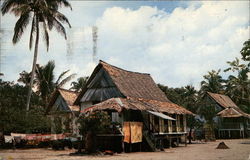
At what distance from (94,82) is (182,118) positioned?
9408 mm

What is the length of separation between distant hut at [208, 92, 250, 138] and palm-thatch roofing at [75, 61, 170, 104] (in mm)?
16521

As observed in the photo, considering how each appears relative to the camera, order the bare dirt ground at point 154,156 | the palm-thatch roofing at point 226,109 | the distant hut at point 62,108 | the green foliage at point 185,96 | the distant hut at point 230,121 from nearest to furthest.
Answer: the bare dirt ground at point 154,156, the distant hut at point 62,108, the palm-thatch roofing at point 226,109, the distant hut at point 230,121, the green foliage at point 185,96

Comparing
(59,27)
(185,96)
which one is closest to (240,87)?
(185,96)

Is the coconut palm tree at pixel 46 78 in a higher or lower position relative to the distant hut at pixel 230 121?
higher

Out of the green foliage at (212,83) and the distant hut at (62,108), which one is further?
the green foliage at (212,83)

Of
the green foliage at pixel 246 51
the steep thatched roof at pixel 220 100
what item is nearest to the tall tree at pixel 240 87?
the steep thatched roof at pixel 220 100

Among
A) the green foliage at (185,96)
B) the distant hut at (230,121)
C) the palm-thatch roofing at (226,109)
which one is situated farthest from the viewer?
the green foliage at (185,96)

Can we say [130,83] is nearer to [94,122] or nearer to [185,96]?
[94,122]

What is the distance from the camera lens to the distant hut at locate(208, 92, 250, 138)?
39.4m

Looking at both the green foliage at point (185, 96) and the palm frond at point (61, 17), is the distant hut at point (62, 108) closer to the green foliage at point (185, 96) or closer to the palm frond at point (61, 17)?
the palm frond at point (61, 17)

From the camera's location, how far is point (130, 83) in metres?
23.2

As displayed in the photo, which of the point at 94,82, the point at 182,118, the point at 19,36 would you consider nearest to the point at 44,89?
the point at 19,36

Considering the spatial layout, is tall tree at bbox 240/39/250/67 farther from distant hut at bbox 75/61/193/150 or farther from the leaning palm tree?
the leaning palm tree

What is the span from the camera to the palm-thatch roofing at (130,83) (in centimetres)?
2134
